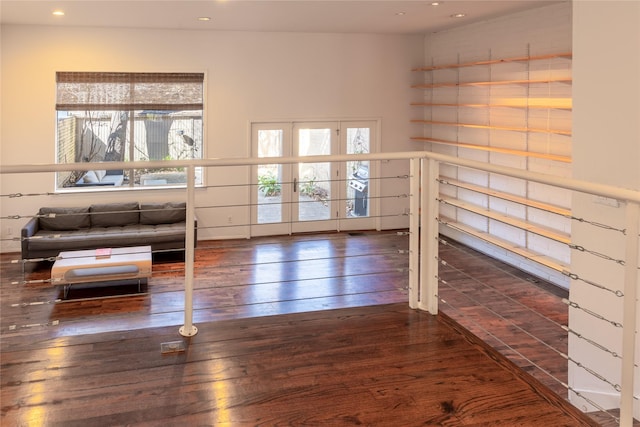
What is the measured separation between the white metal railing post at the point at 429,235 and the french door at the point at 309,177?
541 centimetres

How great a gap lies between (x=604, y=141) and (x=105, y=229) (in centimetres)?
627

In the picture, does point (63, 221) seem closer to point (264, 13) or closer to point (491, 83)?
point (264, 13)

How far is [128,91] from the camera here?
8086mm

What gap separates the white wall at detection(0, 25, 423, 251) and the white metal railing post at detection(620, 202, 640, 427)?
7064 millimetres

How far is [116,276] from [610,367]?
185 inches

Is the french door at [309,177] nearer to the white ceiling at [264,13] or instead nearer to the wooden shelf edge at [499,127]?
the wooden shelf edge at [499,127]

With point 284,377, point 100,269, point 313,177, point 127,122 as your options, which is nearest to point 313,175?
point 313,177

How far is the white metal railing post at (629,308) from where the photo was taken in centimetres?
183

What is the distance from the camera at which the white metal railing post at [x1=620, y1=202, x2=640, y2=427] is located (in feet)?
6.00

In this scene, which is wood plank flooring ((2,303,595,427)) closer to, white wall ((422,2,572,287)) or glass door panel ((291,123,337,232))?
white wall ((422,2,572,287))

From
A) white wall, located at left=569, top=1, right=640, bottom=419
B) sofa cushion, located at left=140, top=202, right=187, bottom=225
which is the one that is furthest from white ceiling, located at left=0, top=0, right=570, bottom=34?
white wall, located at left=569, top=1, right=640, bottom=419

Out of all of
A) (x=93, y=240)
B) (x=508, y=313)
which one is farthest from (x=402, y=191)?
(x=93, y=240)

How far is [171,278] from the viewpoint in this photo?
6738 mm

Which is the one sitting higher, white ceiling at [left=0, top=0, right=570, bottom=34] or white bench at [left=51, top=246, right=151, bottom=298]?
white ceiling at [left=0, top=0, right=570, bottom=34]
